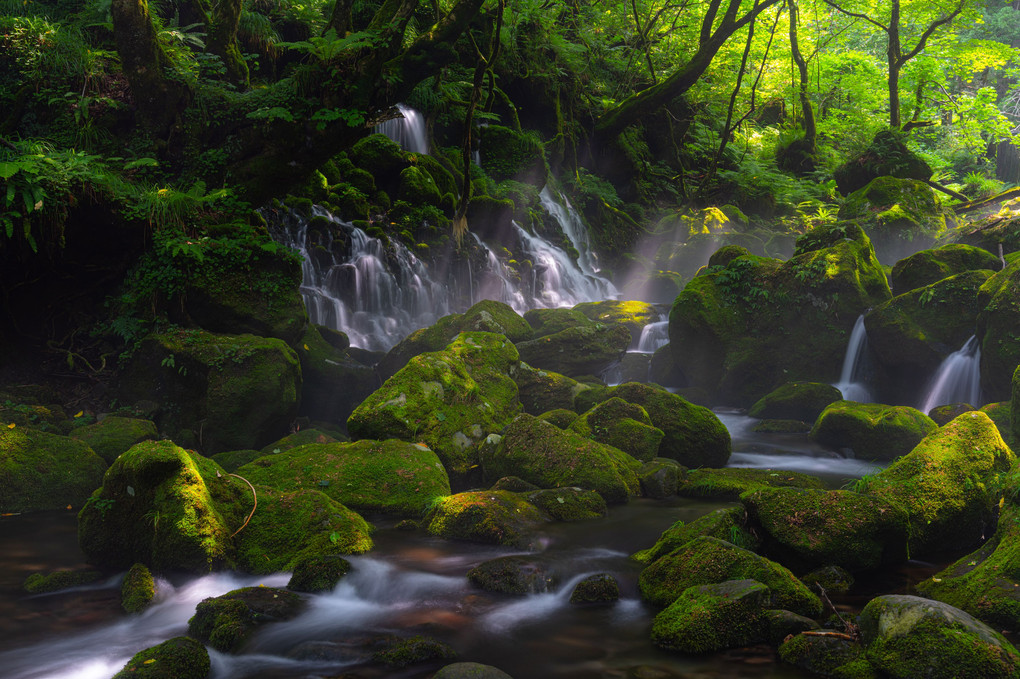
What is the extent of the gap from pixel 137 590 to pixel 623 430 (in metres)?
5.30

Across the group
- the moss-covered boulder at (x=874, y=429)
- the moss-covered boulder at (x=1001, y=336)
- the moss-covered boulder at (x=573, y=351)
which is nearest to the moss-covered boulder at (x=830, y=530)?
the moss-covered boulder at (x=874, y=429)

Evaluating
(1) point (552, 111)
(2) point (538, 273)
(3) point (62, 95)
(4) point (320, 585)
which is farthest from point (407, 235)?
(4) point (320, 585)

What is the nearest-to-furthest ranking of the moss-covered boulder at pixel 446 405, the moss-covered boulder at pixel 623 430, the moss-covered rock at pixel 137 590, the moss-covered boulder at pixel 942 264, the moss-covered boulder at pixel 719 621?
1. the moss-covered boulder at pixel 719 621
2. the moss-covered rock at pixel 137 590
3. the moss-covered boulder at pixel 446 405
4. the moss-covered boulder at pixel 623 430
5. the moss-covered boulder at pixel 942 264

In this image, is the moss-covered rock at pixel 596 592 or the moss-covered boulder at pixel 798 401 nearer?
the moss-covered rock at pixel 596 592

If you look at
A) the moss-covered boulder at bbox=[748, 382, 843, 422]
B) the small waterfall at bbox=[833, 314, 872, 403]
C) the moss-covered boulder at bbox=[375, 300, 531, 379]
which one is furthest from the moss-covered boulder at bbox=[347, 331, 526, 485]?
the small waterfall at bbox=[833, 314, 872, 403]

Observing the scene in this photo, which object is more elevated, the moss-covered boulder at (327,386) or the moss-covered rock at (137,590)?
the moss-covered boulder at (327,386)

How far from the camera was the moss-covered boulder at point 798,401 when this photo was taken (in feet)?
34.1

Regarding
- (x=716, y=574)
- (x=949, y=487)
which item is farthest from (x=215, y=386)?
(x=949, y=487)

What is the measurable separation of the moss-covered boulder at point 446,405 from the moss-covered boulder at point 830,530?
3.73 m

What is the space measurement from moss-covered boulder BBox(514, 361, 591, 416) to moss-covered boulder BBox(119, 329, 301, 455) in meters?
3.41

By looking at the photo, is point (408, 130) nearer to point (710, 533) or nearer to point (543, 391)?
point (543, 391)

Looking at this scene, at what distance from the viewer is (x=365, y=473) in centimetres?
665

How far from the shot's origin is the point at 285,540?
5.24 meters

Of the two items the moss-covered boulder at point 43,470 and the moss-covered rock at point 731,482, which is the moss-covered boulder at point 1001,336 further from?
the moss-covered boulder at point 43,470
